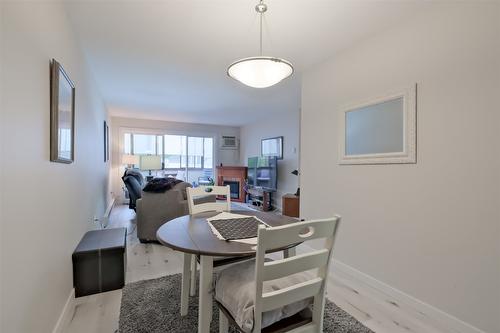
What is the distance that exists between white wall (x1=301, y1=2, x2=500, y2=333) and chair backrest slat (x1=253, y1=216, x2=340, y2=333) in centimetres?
116

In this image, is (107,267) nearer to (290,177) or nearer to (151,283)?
(151,283)

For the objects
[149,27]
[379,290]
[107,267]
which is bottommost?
[379,290]

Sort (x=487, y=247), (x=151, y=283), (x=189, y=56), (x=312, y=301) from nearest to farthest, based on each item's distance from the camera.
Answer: (x=312, y=301)
(x=487, y=247)
(x=151, y=283)
(x=189, y=56)

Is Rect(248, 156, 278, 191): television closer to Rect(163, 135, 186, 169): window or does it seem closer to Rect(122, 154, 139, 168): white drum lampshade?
Rect(163, 135, 186, 169): window

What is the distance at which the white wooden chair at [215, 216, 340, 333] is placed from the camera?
0.96 m

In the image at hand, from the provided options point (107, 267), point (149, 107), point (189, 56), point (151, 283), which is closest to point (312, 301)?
point (151, 283)

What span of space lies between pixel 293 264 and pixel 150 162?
575cm

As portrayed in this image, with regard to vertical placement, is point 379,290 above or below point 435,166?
below

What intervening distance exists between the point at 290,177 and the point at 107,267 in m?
4.23

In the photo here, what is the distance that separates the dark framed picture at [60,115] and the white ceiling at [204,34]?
728 mm

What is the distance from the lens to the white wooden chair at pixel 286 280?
96cm

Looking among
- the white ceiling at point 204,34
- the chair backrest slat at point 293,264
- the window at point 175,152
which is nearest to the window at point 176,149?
the window at point 175,152

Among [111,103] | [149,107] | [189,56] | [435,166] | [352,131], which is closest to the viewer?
[435,166]

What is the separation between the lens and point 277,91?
13.3 feet
